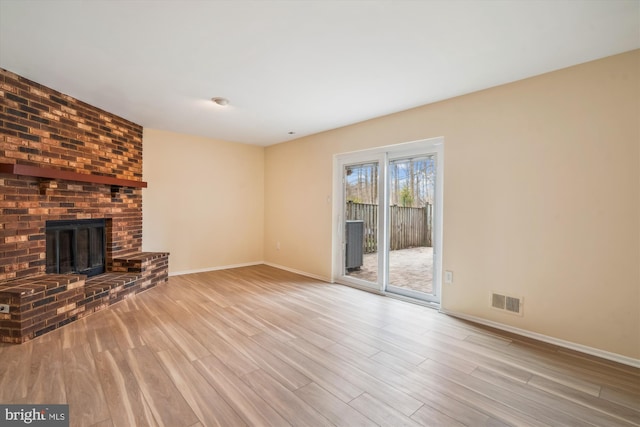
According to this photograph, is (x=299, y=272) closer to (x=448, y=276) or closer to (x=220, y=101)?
(x=448, y=276)

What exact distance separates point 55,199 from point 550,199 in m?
4.91

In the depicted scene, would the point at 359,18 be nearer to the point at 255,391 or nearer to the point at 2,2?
the point at 2,2

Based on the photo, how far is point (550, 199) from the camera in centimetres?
249

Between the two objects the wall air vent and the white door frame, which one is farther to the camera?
the white door frame

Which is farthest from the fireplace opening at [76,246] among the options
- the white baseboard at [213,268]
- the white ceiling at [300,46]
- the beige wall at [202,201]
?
the white ceiling at [300,46]

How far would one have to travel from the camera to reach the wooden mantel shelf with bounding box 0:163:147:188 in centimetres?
244

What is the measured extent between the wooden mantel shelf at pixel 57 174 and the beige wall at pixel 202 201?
2.57 feet

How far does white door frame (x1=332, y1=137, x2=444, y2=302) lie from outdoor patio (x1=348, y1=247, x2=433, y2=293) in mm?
102

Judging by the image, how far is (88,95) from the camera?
313 cm

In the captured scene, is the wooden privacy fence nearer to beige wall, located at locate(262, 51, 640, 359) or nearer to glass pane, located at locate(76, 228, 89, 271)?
beige wall, located at locate(262, 51, 640, 359)

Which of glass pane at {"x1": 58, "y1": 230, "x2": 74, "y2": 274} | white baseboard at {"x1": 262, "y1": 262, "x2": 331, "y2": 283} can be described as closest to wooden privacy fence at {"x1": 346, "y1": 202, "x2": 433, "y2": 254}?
white baseboard at {"x1": 262, "y1": 262, "x2": 331, "y2": 283}

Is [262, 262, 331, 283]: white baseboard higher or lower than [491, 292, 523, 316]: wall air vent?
lower

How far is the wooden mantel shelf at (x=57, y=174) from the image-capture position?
2.44 metres

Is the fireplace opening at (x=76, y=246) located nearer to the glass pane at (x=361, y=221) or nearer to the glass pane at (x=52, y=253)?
the glass pane at (x=52, y=253)
